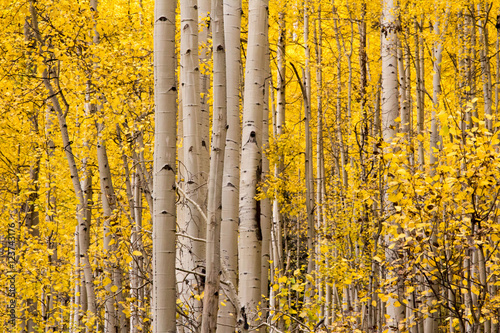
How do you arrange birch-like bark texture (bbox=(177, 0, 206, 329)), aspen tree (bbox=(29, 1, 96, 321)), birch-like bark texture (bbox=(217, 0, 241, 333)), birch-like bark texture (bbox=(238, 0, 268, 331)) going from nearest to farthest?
1. birch-like bark texture (bbox=(217, 0, 241, 333))
2. birch-like bark texture (bbox=(177, 0, 206, 329))
3. birch-like bark texture (bbox=(238, 0, 268, 331))
4. aspen tree (bbox=(29, 1, 96, 321))

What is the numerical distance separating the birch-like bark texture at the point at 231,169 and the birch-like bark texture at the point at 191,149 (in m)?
0.25

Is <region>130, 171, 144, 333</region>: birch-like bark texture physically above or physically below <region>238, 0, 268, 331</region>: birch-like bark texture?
below

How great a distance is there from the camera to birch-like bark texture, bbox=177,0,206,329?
13.5 ft

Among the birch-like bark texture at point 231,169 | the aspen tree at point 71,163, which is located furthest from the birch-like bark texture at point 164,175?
the aspen tree at point 71,163

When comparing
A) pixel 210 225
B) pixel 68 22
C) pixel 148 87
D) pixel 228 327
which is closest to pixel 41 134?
pixel 148 87

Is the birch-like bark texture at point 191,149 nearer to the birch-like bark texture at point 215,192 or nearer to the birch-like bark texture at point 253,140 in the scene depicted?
the birch-like bark texture at point 253,140

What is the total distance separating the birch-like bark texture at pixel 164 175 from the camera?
3061 mm

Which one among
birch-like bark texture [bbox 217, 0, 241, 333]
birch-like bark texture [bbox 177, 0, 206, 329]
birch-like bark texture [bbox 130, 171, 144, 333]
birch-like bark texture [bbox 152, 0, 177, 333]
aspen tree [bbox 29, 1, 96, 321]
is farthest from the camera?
aspen tree [bbox 29, 1, 96, 321]

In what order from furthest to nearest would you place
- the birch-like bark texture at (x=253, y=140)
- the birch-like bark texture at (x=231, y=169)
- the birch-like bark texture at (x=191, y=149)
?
the birch-like bark texture at (x=253, y=140), the birch-like bark texture at (x=191, y=149), the birch-like bark texture at (x=231, y=169)

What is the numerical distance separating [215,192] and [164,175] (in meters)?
0.31

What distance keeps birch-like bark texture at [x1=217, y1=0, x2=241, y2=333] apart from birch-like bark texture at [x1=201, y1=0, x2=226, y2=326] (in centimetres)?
64

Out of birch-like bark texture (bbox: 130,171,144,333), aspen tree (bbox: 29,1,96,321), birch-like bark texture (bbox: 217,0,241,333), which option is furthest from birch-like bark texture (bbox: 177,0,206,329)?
aspen tree (bbox: 29,1,96,321)

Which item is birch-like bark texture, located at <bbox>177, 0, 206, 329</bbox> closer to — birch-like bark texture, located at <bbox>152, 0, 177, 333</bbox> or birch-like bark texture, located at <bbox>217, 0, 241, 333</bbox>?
birch-like bark texture, located at <bbox>217, 0, 241, 333</bbox>

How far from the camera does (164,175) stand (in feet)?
10.3
